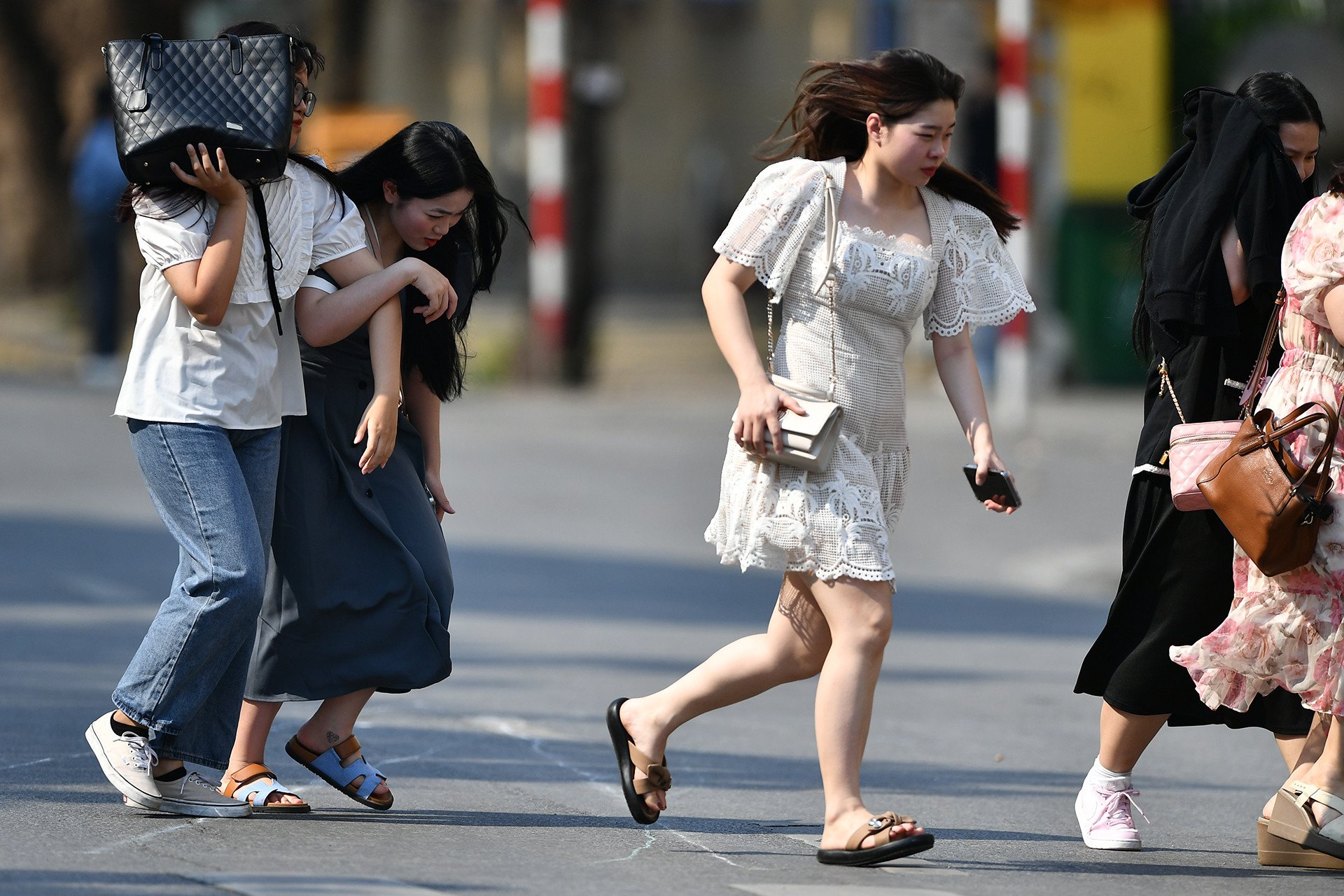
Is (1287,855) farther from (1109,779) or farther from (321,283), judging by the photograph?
(321,283)

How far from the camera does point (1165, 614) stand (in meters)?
4.82

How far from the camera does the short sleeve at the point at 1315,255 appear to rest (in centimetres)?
445

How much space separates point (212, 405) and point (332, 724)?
31.7 inches

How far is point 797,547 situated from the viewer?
4562mm

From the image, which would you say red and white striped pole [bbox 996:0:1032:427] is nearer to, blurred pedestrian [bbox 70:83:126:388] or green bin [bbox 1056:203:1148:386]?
green bin [bbox 1056:203:1148:386]

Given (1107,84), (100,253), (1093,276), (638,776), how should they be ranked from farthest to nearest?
(1107,84) → (1093,276) → (100,253) → (638,776)

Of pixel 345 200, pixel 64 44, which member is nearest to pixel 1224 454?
pixel 345 200

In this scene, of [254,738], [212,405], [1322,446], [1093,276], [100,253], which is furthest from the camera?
[1093,276]

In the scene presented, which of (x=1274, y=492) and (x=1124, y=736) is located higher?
(x=1274, y=492)

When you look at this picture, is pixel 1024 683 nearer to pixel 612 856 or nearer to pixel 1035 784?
pixel 1035 784

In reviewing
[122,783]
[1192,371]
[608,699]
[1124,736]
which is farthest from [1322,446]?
[608,699]

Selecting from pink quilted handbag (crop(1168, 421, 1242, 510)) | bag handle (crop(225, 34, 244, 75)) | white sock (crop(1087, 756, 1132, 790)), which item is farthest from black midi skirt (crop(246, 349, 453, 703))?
pink quilted handbag (crop(1168, 421, 1242, 510))

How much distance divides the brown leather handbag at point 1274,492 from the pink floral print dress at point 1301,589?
0.06m

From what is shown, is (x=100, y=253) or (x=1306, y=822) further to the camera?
(x=100, y=253)
